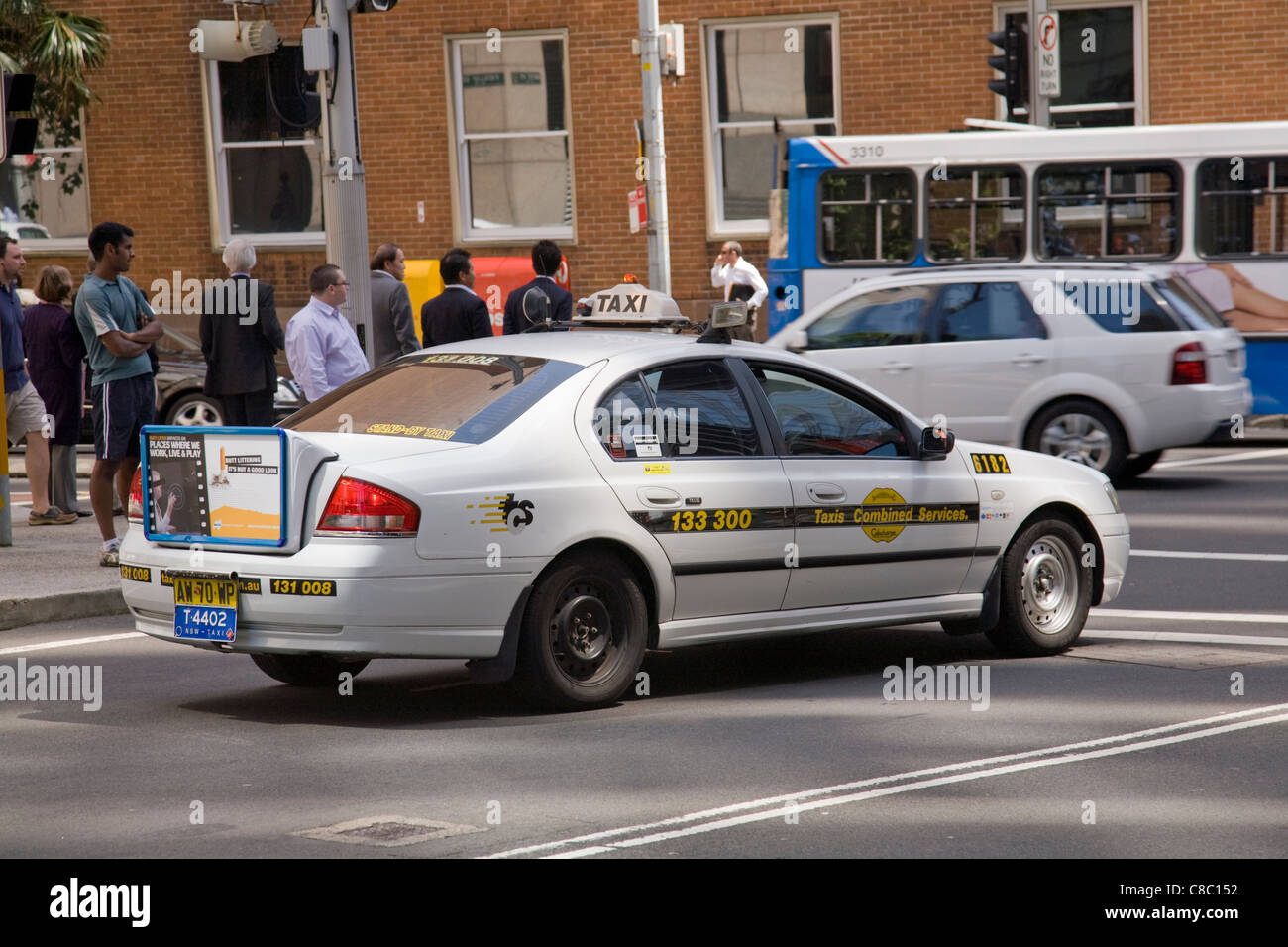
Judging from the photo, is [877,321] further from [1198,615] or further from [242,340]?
[1198,615]

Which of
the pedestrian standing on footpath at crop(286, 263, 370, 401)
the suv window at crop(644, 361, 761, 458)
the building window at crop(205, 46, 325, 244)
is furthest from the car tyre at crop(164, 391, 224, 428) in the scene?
the suv window at crop(644, 361, 761, 458)

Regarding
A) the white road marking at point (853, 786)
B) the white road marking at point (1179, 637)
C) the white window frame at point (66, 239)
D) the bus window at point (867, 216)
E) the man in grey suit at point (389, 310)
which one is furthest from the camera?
the white window frame at point (66, 239)

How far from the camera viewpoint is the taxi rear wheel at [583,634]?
750 cm

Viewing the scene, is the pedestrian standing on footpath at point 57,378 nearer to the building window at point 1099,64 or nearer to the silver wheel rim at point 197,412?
the silver wheel rim at point 197,412

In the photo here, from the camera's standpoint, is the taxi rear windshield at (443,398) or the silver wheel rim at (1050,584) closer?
the taxi rear windshield at (443,398)

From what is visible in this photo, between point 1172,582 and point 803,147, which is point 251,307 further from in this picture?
point 803,147

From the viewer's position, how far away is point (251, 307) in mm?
11789

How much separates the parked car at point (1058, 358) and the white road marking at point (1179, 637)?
5790mm

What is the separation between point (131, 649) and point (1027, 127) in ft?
42.0

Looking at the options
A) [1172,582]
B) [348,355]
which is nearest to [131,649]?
[348,355]

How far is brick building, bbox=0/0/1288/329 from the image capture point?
79.5 ft
